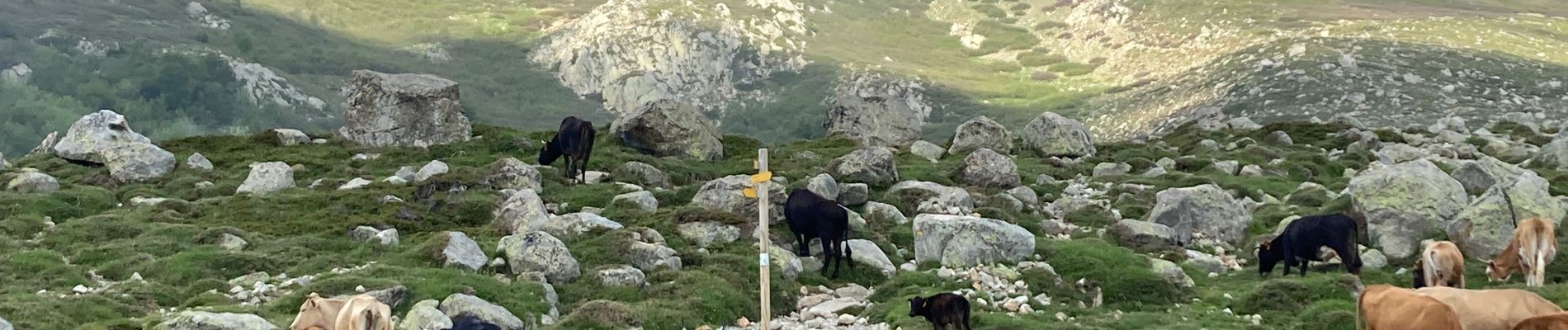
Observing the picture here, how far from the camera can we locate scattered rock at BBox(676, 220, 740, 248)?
30656mm

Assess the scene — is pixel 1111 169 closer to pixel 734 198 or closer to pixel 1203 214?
pixel 1203 214

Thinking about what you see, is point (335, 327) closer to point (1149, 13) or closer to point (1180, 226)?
A: point (1180, 226)

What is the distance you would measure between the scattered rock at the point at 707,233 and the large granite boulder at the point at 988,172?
50.2 feet

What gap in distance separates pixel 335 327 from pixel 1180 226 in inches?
887

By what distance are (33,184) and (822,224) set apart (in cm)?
2654

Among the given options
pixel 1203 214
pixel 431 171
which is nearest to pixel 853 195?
pixel 1203 214

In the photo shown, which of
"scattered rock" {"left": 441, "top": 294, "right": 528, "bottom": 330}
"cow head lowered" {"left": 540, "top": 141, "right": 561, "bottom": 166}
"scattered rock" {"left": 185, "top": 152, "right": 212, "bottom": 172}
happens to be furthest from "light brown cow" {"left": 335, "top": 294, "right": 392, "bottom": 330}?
"scattered rock" {"left": 185, "top": 152, "right": 212, "bottom": 172}

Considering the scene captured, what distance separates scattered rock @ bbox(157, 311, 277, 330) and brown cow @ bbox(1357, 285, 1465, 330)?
567 inches

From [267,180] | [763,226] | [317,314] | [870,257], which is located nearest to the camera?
[317,314]

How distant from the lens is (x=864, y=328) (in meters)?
22.6

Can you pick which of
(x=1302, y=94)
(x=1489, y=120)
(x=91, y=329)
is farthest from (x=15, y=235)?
(x=1302, y=94)

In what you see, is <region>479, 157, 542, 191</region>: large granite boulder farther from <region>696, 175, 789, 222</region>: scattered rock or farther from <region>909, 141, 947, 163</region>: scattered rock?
<region>909, 141, 947, 163</region>: scattered rock

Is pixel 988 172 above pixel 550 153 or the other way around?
the other way around

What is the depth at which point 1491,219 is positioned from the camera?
28797mm
